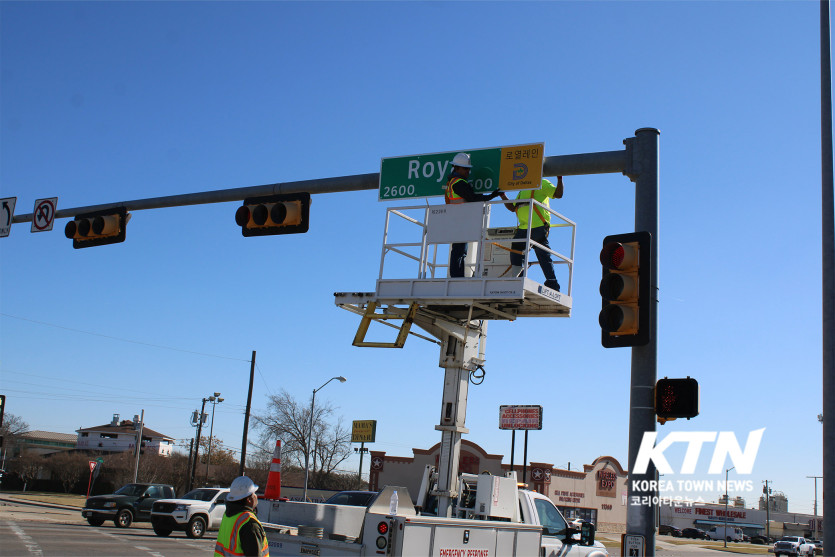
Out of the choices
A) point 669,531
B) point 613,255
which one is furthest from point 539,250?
point 669,531

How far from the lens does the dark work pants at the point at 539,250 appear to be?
32.0 ft

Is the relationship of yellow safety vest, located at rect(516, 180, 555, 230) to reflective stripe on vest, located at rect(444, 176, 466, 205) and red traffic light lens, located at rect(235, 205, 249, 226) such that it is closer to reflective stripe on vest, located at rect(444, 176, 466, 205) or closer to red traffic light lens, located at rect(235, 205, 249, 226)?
reflective stripe on vest, located at rect(444, 176, 466, 205)

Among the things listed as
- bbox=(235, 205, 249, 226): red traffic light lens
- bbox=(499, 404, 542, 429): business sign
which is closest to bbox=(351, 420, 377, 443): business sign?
bbox=(499, 404, 542, 429): business sign

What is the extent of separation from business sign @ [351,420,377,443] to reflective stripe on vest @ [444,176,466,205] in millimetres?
50714

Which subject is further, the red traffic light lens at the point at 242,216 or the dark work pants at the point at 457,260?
the red traffic light lens at the point at 242,216

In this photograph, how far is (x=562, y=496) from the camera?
4944cm

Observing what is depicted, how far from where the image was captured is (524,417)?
42781 mm

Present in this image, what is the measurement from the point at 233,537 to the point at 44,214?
422 inches

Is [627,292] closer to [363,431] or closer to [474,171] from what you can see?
[474,171]

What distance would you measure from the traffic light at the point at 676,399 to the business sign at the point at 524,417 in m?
34.7

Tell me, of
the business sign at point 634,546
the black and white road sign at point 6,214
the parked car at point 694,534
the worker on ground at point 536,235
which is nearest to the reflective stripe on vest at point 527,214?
the worker on ground at point 536,235

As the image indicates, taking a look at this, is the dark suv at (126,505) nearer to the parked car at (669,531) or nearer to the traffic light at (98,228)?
the traffic light at (98,228)

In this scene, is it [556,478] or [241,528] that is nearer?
[241,528]

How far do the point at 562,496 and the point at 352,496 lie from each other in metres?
36.2
